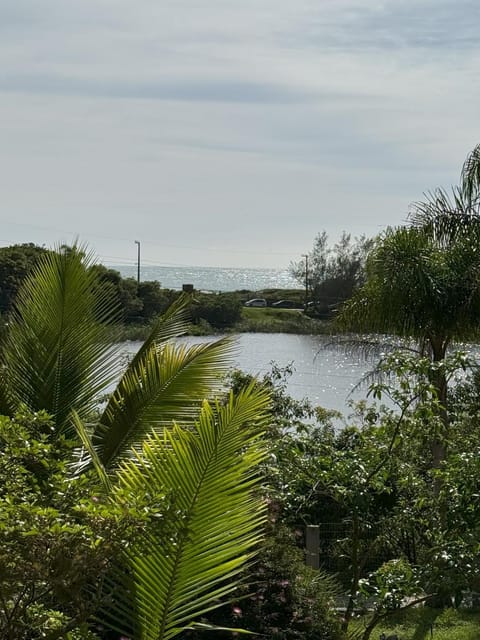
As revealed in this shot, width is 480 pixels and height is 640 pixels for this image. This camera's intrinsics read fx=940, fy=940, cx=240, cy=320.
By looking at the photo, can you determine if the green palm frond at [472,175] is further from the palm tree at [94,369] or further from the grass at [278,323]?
the grass at [278,323]

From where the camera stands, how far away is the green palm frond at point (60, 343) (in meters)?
6.53

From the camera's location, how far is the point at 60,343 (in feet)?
21.5

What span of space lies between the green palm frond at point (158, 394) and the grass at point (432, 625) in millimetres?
3225

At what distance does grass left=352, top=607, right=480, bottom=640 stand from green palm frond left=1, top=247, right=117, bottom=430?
3581 mm

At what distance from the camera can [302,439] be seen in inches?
280

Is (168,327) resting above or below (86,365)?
above

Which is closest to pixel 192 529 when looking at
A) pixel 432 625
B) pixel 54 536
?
pixel 54 536

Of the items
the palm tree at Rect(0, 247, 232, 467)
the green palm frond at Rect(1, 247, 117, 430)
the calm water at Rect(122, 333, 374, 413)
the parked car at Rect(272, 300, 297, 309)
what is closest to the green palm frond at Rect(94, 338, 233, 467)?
the palm tree at Rect(0, 247, 232, 467)

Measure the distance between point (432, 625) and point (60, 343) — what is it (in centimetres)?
459

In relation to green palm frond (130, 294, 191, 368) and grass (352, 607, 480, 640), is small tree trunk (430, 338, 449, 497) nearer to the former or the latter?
grass (352, 607, 480, 640)

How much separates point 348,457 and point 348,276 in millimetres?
30863

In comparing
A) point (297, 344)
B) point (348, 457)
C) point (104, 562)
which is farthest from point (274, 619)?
point (297, 344)

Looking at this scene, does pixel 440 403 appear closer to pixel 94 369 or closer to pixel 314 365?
pixel 94 369

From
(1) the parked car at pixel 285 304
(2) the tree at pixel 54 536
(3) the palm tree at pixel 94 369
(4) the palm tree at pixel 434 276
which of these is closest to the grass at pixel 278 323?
(1) the parked car at pixel 285 304
